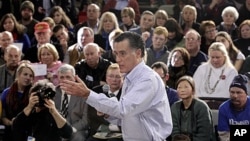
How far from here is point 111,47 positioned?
1190 cm

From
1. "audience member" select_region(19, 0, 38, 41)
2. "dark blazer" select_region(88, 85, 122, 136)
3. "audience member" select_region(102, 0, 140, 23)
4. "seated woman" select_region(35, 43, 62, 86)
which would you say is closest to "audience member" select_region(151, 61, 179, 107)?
"dark blazer" select_region(88, 85, 122, 136)

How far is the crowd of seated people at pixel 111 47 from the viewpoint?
992 cm

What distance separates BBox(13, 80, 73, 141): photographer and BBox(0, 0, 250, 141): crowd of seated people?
0.12 ft

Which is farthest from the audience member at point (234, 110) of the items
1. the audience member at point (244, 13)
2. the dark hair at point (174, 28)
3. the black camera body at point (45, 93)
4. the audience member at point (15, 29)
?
the audience member at point (15, 29)

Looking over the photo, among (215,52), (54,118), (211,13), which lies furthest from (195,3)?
(54,118)

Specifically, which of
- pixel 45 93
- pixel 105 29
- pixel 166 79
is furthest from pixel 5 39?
pixel 45 93

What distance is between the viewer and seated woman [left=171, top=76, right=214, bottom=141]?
29.5ft

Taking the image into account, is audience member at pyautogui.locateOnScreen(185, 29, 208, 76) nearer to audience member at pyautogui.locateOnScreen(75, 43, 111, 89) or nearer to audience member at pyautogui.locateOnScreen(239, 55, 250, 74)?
audience member at pyautogui.locateOnScreen(239, 55, 250, 74)

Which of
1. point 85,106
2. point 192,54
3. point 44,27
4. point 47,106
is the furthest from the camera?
point 44,27

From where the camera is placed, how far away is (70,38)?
1324cm

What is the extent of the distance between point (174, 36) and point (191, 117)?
11.4 feet

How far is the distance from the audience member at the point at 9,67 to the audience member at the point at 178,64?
241 cm

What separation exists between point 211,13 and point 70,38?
2.75m

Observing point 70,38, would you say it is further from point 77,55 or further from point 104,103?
point 104,103
